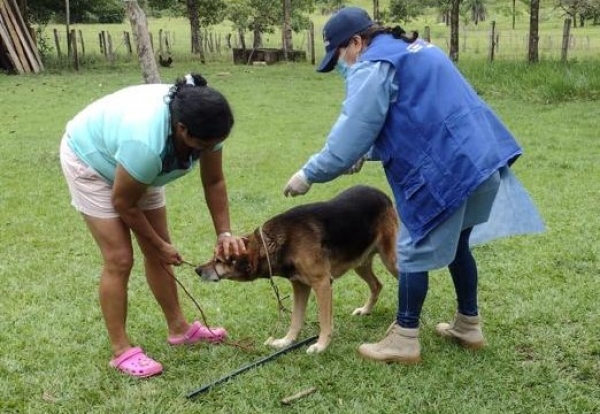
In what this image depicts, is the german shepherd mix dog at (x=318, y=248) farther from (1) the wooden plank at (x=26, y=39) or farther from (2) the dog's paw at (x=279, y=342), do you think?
(1) the wooden plank at (x=26, y=39)

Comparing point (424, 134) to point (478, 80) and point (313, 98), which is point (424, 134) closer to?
point (313, 98)

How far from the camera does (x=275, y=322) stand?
4938 millimetres

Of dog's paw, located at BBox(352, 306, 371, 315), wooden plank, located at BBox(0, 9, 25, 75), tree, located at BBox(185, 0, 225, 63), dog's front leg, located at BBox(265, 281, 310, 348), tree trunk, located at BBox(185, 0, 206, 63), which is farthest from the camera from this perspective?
tree, located at BBox(185, 0, 225, 63)

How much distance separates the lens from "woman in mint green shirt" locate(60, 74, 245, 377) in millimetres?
3479

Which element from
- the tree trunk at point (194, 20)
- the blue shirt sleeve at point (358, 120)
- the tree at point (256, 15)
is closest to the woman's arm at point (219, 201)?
the blue shirt sleeve at point (358, 120)

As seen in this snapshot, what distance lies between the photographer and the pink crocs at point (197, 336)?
453cm

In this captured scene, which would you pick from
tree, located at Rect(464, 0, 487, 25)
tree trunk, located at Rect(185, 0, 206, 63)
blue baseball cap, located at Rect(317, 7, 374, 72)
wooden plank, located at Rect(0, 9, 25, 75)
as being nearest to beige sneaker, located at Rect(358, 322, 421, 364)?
blue baseball cap, located at Rect(317, 7, 374, 72)

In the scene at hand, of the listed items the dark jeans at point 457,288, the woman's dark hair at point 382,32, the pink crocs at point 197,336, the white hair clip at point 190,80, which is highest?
the woman's dark hair at point 382,32

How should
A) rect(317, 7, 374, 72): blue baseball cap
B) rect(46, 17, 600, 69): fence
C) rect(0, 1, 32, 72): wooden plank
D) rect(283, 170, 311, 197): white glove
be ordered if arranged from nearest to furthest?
rect(317, 7, 374, 72): blue baseball cap < rect(283, 170, 311, 197): white glove < rect(0, 1, 32, 72): wooden plank < rect(46, 17, 600, 69): fence

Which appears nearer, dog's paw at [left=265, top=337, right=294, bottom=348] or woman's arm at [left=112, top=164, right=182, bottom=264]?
woman's arm at [left=112, top=164, right=182, bottom=264]

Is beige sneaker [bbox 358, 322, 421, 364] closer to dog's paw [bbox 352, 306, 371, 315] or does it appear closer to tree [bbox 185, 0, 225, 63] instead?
dog's paw [bbox 352, 306, 371, 315]

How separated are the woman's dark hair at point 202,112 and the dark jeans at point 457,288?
4.53 ft

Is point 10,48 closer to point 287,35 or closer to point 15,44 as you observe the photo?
point 15,44

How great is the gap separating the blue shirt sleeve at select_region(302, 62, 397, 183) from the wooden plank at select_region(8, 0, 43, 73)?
2194 centimetres
